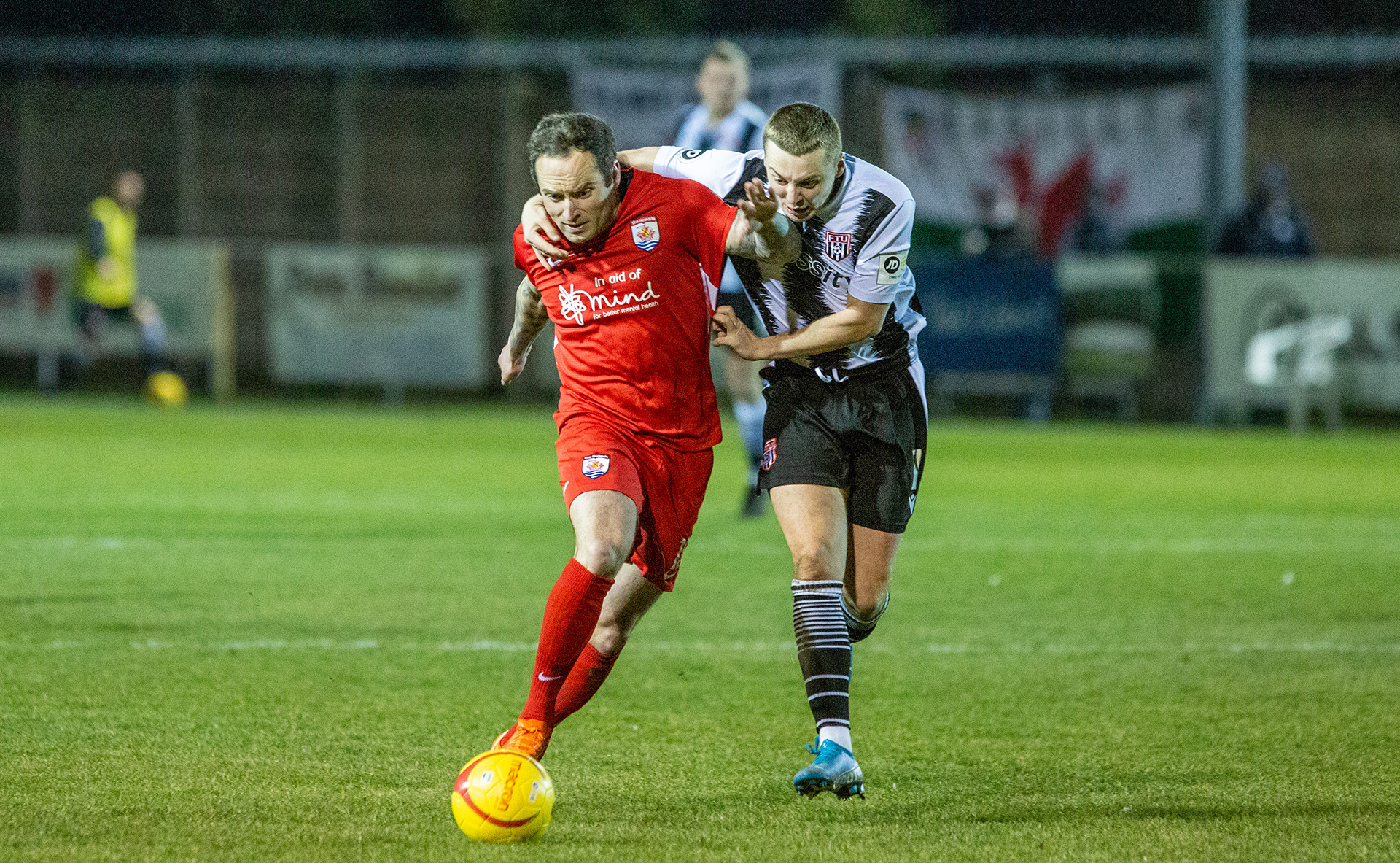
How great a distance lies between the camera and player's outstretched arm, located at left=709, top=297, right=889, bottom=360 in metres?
4.61

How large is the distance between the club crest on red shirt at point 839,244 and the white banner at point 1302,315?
12.7m

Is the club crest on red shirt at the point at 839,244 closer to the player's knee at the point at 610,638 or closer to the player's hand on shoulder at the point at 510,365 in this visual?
the player's hand on shoulder at the point at 510,365

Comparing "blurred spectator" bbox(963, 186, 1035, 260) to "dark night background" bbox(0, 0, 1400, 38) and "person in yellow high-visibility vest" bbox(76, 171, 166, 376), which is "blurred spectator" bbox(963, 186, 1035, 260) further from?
"person in yellow high-visibility vest" bbox(76, 171, 166, 376)

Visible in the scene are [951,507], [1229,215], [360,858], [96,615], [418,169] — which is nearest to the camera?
[360,858]

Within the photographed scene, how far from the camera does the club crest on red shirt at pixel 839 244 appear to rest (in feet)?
15.4

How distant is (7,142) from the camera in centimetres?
2298

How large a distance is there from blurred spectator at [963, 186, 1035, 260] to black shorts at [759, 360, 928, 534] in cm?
1262

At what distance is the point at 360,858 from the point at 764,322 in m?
1.97

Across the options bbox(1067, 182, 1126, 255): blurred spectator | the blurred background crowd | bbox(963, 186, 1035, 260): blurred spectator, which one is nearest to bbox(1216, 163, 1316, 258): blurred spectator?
the blurred background crowd

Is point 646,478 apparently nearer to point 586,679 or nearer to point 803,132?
point 586,679

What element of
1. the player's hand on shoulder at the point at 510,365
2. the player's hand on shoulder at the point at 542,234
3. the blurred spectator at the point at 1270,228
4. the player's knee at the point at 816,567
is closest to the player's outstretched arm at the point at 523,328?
the player's hand on shoulder at the point at 510,365

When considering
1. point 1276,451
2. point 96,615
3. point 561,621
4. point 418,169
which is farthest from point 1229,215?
point 561,621

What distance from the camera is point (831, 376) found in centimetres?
492

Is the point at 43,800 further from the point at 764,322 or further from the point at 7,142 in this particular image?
the point at 7,142
